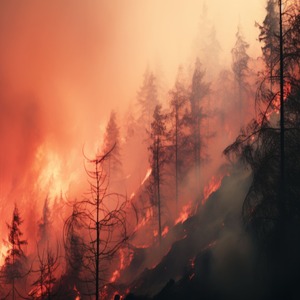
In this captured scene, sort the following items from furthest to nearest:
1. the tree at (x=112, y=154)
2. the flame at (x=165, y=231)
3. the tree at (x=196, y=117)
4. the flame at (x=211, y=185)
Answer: the tree at (x=112, y=154) < the flame at (x=165, y=231) < the tree at (x=196, y=117) < the flame at (x=211, y=185)

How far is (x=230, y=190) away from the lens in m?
28.9

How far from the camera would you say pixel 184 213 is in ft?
120

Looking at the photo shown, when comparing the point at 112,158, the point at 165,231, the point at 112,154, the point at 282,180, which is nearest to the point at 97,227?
the point at 282,180

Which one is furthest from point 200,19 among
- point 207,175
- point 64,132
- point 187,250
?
point 64,132

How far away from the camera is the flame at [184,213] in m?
35.9

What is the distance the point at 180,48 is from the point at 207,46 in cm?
4747

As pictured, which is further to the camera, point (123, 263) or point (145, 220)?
point (145, 220)

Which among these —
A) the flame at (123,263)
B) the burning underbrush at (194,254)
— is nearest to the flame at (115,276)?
the flame at (123,263)

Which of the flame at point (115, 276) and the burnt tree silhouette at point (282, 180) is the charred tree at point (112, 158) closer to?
the flame at point (115, 276)

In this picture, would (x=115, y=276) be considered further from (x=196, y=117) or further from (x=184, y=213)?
(x=196, y=117)

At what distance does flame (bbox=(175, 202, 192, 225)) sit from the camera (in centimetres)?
3588

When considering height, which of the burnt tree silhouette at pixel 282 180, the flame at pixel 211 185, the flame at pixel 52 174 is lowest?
the burnt tree silhouette at pixel 282 180

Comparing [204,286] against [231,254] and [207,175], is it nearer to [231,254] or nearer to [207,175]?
[231,254]

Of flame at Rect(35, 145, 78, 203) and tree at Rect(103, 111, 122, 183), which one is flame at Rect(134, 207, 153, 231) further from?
flame at Rect(35, 145, 78, 203)
